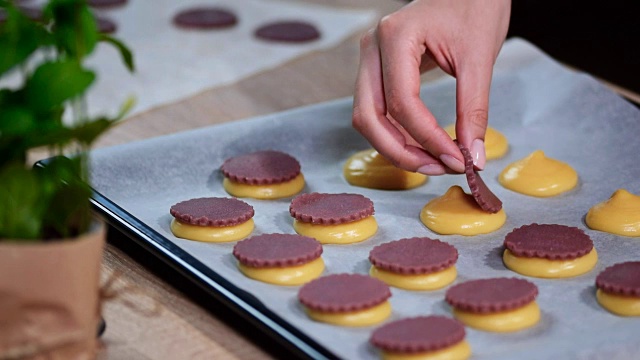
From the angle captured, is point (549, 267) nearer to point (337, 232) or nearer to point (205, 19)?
point (337, 232)

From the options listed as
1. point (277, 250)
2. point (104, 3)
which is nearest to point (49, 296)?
point (277, 250)

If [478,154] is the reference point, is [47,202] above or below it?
above

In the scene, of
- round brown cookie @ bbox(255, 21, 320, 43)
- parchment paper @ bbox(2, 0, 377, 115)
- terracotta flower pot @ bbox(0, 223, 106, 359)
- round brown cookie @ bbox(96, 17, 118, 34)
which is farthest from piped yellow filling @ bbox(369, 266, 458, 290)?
round brown cookie @ bbox(96, 17, 118, 34)

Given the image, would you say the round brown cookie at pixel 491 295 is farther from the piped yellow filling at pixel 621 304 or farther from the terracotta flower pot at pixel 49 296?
the terracotta flower pot at pixel 49 296

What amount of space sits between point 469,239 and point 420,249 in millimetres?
150

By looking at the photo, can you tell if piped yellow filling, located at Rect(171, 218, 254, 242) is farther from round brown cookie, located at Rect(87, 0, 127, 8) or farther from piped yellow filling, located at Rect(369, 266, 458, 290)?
round brown cookie, located at Rect(87, 0, 127, 8)

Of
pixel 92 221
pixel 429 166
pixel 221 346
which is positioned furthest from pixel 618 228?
pixel 92 221

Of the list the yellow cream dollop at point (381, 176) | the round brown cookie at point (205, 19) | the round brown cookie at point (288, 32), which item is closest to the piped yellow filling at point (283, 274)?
the yellow cream dollop at point (381, 176)

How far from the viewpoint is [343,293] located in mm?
1105

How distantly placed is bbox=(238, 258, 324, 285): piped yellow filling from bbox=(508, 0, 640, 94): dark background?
1.33m

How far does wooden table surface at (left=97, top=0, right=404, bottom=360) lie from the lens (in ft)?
3.46

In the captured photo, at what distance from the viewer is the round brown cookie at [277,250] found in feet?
3.92

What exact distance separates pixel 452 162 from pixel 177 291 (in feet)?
1.42

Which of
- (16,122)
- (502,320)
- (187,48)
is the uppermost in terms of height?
(16,122)
